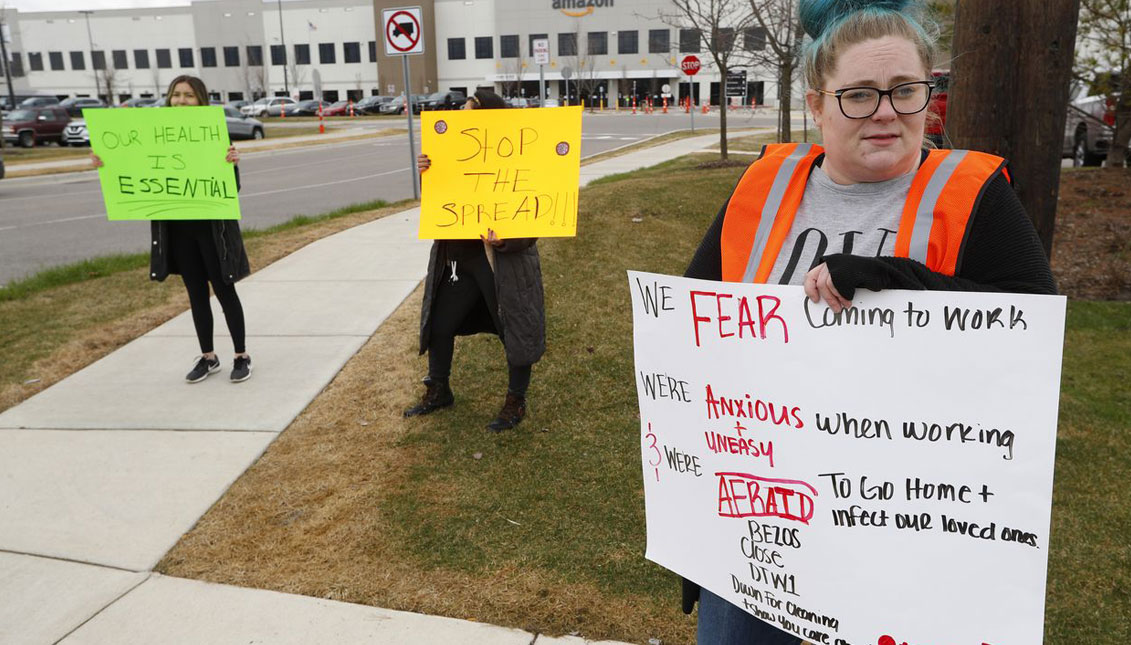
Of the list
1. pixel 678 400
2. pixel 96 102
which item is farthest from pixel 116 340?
pixel 96 102

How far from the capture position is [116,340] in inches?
244

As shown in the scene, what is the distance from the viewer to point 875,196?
172 cm

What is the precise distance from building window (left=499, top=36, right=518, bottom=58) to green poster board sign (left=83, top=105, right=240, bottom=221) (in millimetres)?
67658

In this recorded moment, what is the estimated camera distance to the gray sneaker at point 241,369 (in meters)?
5.30

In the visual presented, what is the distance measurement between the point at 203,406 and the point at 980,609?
4470 millimetres

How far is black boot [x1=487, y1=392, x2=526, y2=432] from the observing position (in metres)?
4.53

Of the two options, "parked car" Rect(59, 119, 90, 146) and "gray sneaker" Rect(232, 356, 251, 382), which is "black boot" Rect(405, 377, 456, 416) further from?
"parked car" Rect(59, 119, 90, 146)

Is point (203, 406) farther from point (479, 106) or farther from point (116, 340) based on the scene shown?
point (479, 106)

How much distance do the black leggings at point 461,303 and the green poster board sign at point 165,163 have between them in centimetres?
151

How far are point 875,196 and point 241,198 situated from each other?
15.1 metres

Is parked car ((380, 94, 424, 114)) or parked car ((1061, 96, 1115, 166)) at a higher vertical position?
parked car ((380, 94, 424, 114))

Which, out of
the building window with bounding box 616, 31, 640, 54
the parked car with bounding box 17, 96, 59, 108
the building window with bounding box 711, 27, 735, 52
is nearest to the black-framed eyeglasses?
the building window with bounding box 711, 27, 735, 52

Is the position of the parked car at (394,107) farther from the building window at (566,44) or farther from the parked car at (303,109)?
the building window at (566,44)

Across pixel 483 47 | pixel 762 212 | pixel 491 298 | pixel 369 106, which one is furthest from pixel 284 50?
pixel 762 212
